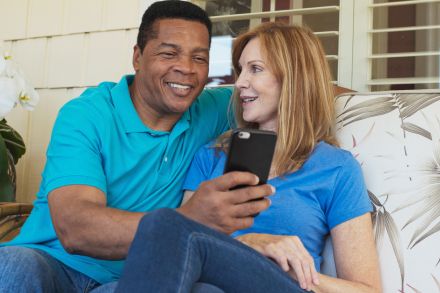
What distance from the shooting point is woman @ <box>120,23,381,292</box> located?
124 centimetres

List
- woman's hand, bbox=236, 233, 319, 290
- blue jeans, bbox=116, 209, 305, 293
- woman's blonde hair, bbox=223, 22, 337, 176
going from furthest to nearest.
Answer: woman's blonde hair, bbox=223, 22, 337, 176, woman's hand, bbox=236, 233, 319, 290, blue jeans, bbox=116, 209, 305, 293

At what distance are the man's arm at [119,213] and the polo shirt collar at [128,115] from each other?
0.28m

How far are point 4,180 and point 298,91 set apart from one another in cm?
111

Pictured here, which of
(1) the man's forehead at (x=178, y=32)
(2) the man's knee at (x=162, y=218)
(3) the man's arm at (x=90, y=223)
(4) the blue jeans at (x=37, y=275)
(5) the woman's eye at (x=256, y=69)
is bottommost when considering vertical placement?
(4) the blue jeans at (x=37, y=275)

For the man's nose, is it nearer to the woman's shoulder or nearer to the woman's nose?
the woman's nose

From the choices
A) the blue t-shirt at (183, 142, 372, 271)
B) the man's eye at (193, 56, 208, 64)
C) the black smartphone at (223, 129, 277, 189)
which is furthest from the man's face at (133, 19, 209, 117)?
the black smartphone at (223, 129, 277, 189)

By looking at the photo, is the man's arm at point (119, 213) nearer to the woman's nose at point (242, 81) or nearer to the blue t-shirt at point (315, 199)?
the blue t-shirt at point (315, 199)

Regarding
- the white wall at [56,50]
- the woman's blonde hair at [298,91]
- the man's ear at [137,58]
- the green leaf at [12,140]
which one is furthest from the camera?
the white wall at [56,50]

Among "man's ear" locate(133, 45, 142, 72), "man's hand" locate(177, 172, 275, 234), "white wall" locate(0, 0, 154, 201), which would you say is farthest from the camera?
"white wall" locate(0, 0, 154, 201)

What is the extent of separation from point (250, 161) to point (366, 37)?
1344 mm

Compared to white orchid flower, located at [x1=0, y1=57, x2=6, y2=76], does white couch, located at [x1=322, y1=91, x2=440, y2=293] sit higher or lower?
lower

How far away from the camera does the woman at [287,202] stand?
1243mm

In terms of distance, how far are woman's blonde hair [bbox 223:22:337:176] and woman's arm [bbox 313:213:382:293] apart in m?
0.24

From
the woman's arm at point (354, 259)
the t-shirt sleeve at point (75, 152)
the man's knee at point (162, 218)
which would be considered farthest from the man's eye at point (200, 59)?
the man's knee at point (162, 218)
